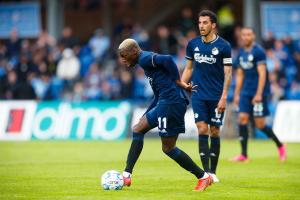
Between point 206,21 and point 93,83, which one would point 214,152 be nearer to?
point 206,21

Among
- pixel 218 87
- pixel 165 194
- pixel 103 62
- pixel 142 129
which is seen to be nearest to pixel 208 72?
pixel 218 87

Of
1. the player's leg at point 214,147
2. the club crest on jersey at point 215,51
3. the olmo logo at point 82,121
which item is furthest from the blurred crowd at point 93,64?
the club crest on jersey at point 215,51

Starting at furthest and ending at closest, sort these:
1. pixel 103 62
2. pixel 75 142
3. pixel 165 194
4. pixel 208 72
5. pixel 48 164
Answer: pixel 103 62
pixel 75 142
pixel 48 164
pixel 208 72
pixel 165 194

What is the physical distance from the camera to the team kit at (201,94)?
11305 mm

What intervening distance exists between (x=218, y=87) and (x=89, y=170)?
3160 millimetres

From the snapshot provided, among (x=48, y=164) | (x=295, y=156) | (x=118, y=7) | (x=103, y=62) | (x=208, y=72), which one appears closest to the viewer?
(x=208, y=72)

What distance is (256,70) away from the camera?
1681 cm

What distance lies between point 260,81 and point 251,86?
63 centimetres

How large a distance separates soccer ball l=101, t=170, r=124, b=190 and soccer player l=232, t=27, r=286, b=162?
5600 mm

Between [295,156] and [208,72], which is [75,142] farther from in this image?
[208,72]

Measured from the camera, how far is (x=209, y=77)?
13141mm

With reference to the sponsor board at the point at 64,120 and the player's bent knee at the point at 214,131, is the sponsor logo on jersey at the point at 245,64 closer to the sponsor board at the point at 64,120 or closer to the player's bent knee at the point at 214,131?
the player's bent knee at the point at 214,131

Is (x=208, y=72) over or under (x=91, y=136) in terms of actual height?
over

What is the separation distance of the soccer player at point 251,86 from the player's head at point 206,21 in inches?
143
